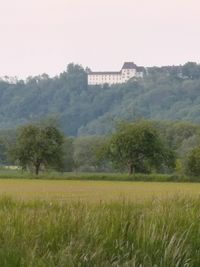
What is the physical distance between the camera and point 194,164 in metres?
56.2

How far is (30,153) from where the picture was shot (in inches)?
2260

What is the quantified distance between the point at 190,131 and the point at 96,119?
142 ft

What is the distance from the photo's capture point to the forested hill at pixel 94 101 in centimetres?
14488

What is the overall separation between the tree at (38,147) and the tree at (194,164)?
34.0ft

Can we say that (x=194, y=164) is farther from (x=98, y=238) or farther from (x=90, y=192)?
(x=98, y=238)

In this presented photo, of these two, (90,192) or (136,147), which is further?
(136,147)

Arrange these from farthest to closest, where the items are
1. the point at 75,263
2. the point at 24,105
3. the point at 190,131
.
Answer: the point at 24,105, the point at 190,131, the point at 75,263

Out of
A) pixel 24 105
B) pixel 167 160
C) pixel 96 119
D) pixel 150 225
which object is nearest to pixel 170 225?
pixel 150 225

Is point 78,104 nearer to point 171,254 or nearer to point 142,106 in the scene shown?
point 142,106

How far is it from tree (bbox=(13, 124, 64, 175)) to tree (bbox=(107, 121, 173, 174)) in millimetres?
4653

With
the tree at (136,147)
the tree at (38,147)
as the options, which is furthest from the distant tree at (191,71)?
the tree at (38,147)

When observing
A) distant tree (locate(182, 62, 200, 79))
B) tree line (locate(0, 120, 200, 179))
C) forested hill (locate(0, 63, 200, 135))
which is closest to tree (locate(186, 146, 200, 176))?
tree line (locate(0, 120, 200, 179))

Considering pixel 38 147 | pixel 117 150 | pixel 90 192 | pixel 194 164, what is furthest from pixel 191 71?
pixel 90 192

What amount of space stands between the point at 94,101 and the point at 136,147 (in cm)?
10058
